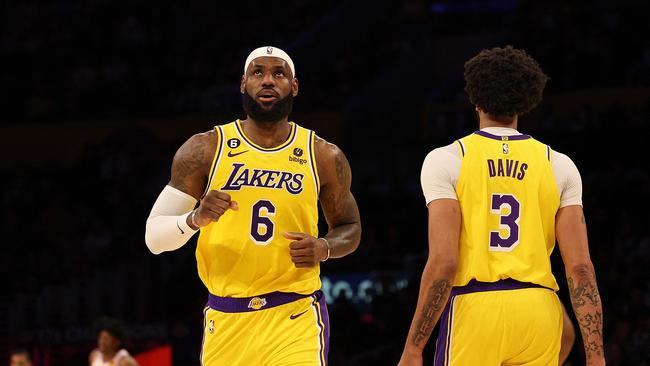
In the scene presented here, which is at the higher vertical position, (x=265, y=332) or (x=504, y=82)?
(x=504, y=82)

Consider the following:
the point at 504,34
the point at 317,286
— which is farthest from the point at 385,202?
the point at 317,286

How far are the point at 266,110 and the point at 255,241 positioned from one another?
0.75 m

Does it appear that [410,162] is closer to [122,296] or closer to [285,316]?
[122,296]

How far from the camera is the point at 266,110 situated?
596 centimetres

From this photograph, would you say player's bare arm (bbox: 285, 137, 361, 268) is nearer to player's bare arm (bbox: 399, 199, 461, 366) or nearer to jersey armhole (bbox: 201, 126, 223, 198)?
jersey armhole (bbox: 201, 126, 223, 198)

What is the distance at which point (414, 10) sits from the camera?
21.3m

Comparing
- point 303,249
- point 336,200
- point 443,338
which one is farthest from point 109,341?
point 443,338

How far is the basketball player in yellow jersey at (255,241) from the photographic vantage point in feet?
18.5

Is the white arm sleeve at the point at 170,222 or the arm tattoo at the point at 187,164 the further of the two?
the arm tattoo at the point at 187,164

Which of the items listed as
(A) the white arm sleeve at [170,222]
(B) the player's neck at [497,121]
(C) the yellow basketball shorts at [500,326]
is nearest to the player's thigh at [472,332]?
(C) the yellow basketball shorts at [500,326]

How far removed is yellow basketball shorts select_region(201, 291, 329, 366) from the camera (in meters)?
5.61

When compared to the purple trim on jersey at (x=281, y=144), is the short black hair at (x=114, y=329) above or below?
below

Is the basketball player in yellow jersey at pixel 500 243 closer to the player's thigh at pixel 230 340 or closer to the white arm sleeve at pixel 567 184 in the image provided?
the white arm sleeve at pixel 567 184

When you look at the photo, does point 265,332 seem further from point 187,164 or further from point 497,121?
point 497,121
